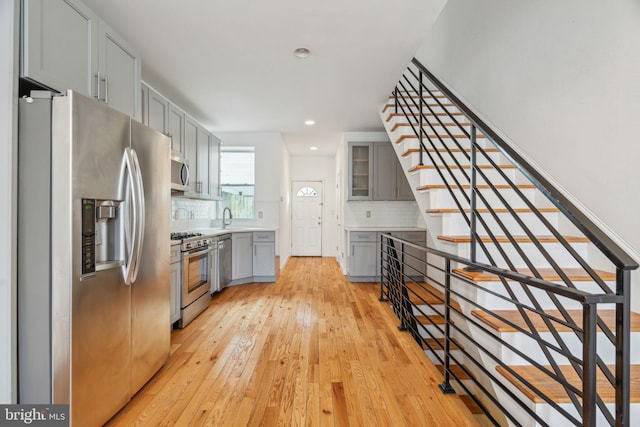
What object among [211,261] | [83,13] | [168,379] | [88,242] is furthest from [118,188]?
[211,261]

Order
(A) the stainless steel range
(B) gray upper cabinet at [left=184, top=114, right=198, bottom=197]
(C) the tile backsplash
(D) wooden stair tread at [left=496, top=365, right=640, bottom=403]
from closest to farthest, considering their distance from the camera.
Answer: (D) wooden stair tread at [left=496, top=365, right=640, bottom=403] → (A) the stainless steel range → (B) gray upper cabinet at [left=184, top=114, right=198, bottom=197] → (C) the tile backsplash

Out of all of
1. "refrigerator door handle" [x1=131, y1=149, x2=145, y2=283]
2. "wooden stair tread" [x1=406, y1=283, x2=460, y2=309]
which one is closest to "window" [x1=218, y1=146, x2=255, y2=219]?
"wooden stair tread" [x1=406, y1=283, x2=460, y2=309]

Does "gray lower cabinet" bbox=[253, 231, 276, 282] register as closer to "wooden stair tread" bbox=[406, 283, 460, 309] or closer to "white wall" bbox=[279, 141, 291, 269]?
"white wall" bbox=[279, 141, 291, 269]

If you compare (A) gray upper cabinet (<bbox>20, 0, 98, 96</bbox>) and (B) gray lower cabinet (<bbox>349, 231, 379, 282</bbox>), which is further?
(B) gray lower cabinet (<bbox>349, 231, 379, 282</bbox>)

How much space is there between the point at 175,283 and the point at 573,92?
3514 mm

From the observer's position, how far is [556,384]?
54.6 inches

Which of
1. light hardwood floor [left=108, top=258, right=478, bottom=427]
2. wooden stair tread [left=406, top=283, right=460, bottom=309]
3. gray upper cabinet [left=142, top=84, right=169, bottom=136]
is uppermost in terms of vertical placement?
gray upper cabinet [left=142, top=84, right=169, bottom=136]

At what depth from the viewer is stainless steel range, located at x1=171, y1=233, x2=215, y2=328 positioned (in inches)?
125

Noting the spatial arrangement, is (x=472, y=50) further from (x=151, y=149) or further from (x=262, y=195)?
(x=262, y=195)

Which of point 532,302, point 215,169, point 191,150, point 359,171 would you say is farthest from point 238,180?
point 532,302

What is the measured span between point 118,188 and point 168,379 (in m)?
1.33

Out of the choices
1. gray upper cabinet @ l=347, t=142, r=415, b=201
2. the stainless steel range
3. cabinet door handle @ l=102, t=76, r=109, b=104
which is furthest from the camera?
gray upper cabinet @ l=347, t=142, r=415, b=201

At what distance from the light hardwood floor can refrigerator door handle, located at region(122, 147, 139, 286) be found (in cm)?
81

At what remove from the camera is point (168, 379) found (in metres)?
2.15
